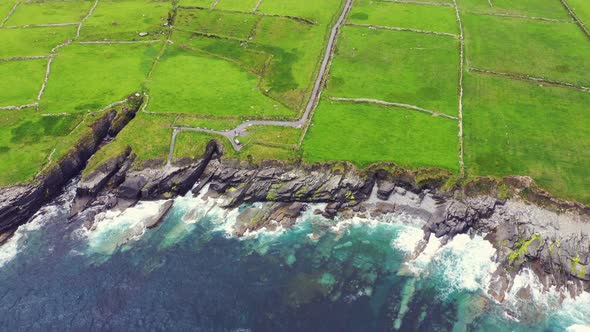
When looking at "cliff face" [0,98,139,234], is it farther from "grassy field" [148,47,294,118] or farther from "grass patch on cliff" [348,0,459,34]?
"grass patch on cliff" [348,0,459,34]

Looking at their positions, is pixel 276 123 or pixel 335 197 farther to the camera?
pixel 276 123

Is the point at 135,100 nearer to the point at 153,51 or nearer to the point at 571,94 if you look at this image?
the point at 153,51

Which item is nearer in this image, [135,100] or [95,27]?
[135,100]

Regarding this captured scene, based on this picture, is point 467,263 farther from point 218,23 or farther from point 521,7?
point 521,7

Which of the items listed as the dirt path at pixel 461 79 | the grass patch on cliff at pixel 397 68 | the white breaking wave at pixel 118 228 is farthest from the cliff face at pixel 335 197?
the grass patch on cliff at pixel 397 68

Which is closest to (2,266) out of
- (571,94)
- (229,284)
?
(229,284)

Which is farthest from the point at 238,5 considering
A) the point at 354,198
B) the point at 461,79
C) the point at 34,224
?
the point at 34,224

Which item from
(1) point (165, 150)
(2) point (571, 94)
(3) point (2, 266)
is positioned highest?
(2) point (571, 94)

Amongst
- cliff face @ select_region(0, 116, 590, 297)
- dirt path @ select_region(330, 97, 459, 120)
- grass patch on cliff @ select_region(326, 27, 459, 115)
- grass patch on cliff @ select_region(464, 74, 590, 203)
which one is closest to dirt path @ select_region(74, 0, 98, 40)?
cliff face @ select_region(0, 116, 590, 297)
